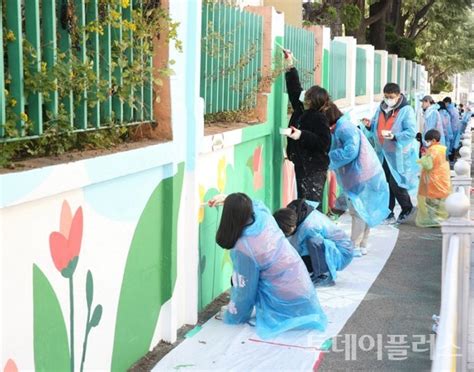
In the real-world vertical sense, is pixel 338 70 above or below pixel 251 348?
above

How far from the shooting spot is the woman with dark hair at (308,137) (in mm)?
6621

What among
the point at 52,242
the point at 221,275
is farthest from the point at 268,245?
the point at 52,242

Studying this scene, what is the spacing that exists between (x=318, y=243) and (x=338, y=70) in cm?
551

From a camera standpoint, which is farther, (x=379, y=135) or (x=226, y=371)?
(x=379, y=135)

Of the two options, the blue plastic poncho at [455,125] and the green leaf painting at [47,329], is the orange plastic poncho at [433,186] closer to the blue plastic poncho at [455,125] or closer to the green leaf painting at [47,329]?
the green leaf painting at [47,329]

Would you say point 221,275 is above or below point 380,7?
below

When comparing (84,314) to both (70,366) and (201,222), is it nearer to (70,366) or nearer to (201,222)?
(70,366)

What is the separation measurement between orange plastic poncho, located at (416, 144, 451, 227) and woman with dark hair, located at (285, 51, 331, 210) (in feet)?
6.80

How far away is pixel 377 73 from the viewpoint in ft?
52.3

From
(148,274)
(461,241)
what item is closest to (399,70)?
(148,274)

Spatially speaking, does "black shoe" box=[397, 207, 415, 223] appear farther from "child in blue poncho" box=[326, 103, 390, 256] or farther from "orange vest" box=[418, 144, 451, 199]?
"child in blue poncho" box=[326, 103, 390, 256]

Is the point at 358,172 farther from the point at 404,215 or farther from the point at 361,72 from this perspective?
the point at 361,72

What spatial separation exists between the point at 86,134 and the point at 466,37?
46.3 meters

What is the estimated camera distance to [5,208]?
2920 millimetres
